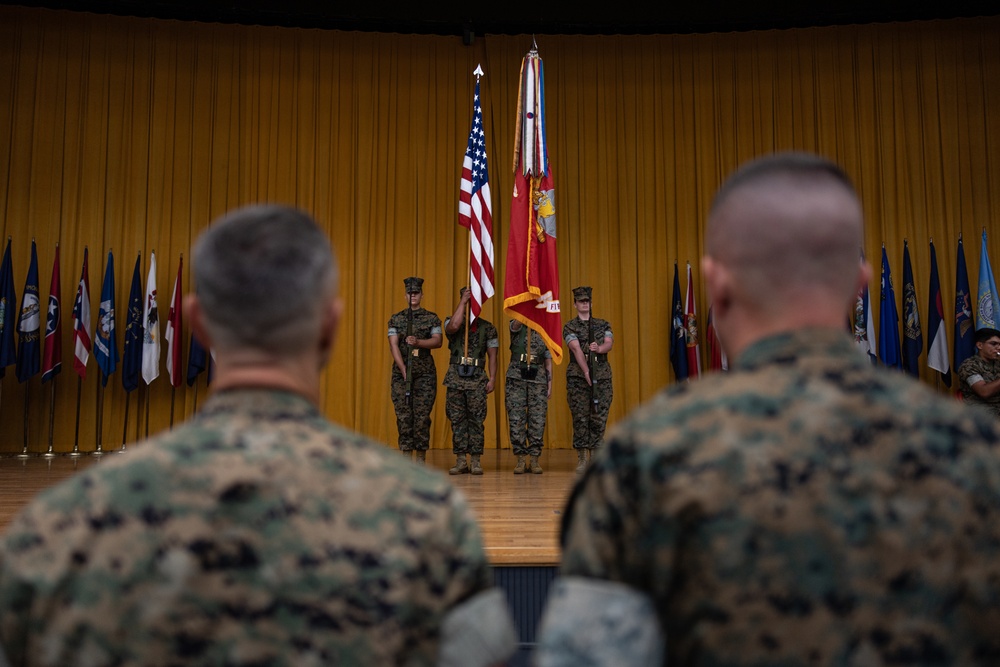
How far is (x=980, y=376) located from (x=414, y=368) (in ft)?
14.5

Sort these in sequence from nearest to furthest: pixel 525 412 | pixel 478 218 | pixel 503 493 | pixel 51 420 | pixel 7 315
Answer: pixel 503 493 → pixel 478 218 → pixel 525 412 → pixel 7 315 → pixel 51 420

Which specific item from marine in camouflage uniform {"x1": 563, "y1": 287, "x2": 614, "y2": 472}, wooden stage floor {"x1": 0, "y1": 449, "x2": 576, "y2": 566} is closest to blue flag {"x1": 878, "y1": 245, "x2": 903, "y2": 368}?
marine in camouflage uniform {"x1": 563, "y1": 287, "x2": 614, "y2": 472}

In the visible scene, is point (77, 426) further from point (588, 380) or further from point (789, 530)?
point (789, 530)

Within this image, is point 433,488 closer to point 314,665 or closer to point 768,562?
point 314,665

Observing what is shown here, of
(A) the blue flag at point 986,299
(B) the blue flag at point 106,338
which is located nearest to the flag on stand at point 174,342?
(B) the blue flag at point 106,338

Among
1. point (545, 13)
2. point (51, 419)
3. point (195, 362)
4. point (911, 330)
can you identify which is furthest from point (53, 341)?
point (911, 330)

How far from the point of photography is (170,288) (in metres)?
Answer: 9.38

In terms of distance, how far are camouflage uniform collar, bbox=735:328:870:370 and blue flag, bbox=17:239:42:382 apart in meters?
8.85

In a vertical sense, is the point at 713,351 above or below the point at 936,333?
below

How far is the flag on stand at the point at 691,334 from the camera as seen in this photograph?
368 inches

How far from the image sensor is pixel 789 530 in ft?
2.72

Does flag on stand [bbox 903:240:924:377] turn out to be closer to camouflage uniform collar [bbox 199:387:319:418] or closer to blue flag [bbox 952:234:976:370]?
blue flag [bbox 952:234:976:370]

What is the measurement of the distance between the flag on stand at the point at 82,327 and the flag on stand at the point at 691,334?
243 inches

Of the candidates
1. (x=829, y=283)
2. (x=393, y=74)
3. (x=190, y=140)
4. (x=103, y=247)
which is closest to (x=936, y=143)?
(x=393, y=74)
